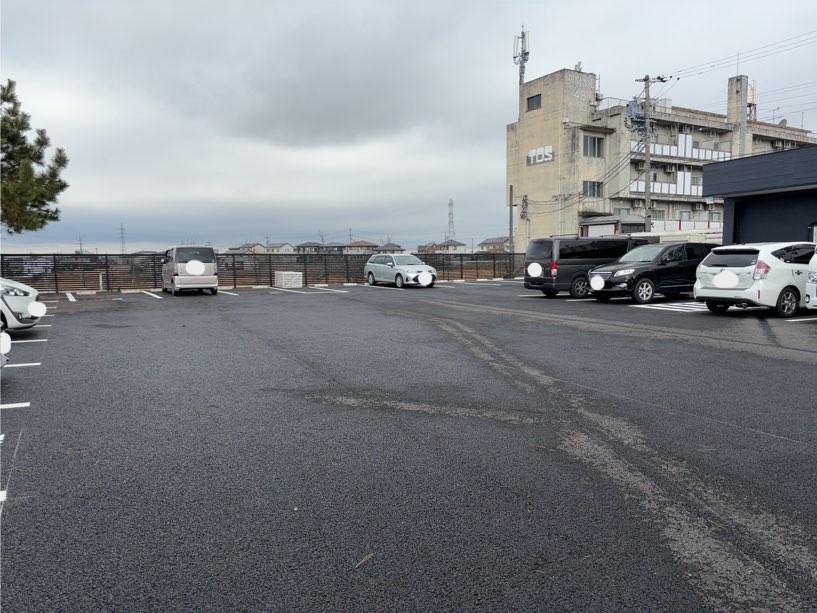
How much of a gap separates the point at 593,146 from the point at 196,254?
35.8 metres

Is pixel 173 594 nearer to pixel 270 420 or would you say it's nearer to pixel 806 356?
pixel 270 420

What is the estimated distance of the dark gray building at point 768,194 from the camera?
55.3 ft

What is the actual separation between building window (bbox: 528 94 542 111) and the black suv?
3394 cm

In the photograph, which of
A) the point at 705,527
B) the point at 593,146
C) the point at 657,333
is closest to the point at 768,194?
the point at 657,333

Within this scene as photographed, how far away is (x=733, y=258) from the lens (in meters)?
12.2

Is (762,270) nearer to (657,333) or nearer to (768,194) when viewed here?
(657,333)

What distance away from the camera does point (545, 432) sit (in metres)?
4.62

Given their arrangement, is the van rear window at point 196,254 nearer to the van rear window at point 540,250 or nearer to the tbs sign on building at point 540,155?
the van rear window at point 540,250

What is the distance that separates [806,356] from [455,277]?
2669 cm

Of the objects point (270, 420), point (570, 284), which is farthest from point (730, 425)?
point (570, 284)

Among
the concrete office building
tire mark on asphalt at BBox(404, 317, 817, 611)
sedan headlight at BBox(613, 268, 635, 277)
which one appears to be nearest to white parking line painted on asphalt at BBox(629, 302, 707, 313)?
sedan headlight at BBox(613, 268, 635, 277)

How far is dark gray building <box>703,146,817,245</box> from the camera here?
16.8m

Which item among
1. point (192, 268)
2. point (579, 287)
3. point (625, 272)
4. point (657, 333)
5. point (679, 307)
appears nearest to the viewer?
point (657, 333)

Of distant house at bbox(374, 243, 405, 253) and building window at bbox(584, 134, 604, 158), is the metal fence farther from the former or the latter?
distant house at bbox(374, 243, 405, 253)
